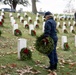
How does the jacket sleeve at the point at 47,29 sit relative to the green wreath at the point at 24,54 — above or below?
above

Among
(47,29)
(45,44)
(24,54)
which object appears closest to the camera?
(47,29)

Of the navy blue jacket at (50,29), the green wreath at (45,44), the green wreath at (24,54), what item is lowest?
the green wreath at (24,54)

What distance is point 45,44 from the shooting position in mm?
8953

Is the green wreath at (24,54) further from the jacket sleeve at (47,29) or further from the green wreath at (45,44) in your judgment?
the jacket sleeve at (47,29)

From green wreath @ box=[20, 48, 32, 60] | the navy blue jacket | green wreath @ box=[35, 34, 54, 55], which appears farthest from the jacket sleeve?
green wreath @ box=[20, 48, 32, 60]

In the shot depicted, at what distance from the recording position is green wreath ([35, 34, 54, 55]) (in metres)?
8.80

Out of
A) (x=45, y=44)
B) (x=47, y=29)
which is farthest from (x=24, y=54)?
(x=47, y=29)

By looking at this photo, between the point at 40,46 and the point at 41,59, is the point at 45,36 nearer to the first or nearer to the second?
the point at 40,46

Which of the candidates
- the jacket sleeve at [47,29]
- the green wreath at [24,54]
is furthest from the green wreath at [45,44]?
the green wreath at [24,54]

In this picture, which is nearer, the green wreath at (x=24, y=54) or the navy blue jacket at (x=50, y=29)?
the navy blue jacket at (x=50, y=29)

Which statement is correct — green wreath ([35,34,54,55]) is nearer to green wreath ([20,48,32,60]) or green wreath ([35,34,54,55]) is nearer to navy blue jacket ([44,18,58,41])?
navy blue jacket ([44,18,58,41])

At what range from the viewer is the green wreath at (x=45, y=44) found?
8797 mm

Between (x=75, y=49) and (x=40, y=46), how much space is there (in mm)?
5470

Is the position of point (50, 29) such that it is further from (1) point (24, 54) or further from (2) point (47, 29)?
(1) point (24, 54)
